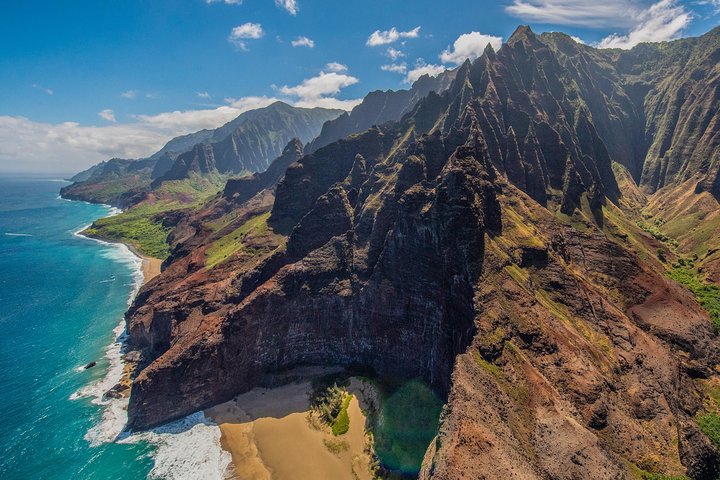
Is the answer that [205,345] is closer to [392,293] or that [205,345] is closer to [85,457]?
[85,457]

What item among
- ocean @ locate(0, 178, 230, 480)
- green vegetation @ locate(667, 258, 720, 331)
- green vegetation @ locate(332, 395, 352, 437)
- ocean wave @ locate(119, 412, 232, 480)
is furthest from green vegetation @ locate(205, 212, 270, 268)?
green vegetation @ locate(667, 258, 720, 331)

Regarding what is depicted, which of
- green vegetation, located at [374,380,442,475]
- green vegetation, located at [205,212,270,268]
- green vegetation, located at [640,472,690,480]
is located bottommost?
green vegetation, located at [374,380,442,475]

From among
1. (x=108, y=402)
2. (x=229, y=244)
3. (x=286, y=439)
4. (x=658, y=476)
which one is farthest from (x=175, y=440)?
(x=229, y=244)

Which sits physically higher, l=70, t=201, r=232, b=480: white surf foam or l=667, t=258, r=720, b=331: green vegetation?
l=667, t=258, r=720, b=331: green vegetation

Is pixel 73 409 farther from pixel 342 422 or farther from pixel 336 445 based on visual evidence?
pixel 342 422

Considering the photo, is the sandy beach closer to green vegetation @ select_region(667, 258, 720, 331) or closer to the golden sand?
green vegetation @ select_region(667, 258, 720, 331)

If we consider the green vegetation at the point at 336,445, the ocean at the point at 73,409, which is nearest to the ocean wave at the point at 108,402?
the ocean at the point at 73,409

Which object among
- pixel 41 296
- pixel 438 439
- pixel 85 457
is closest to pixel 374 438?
pixel 438 439
